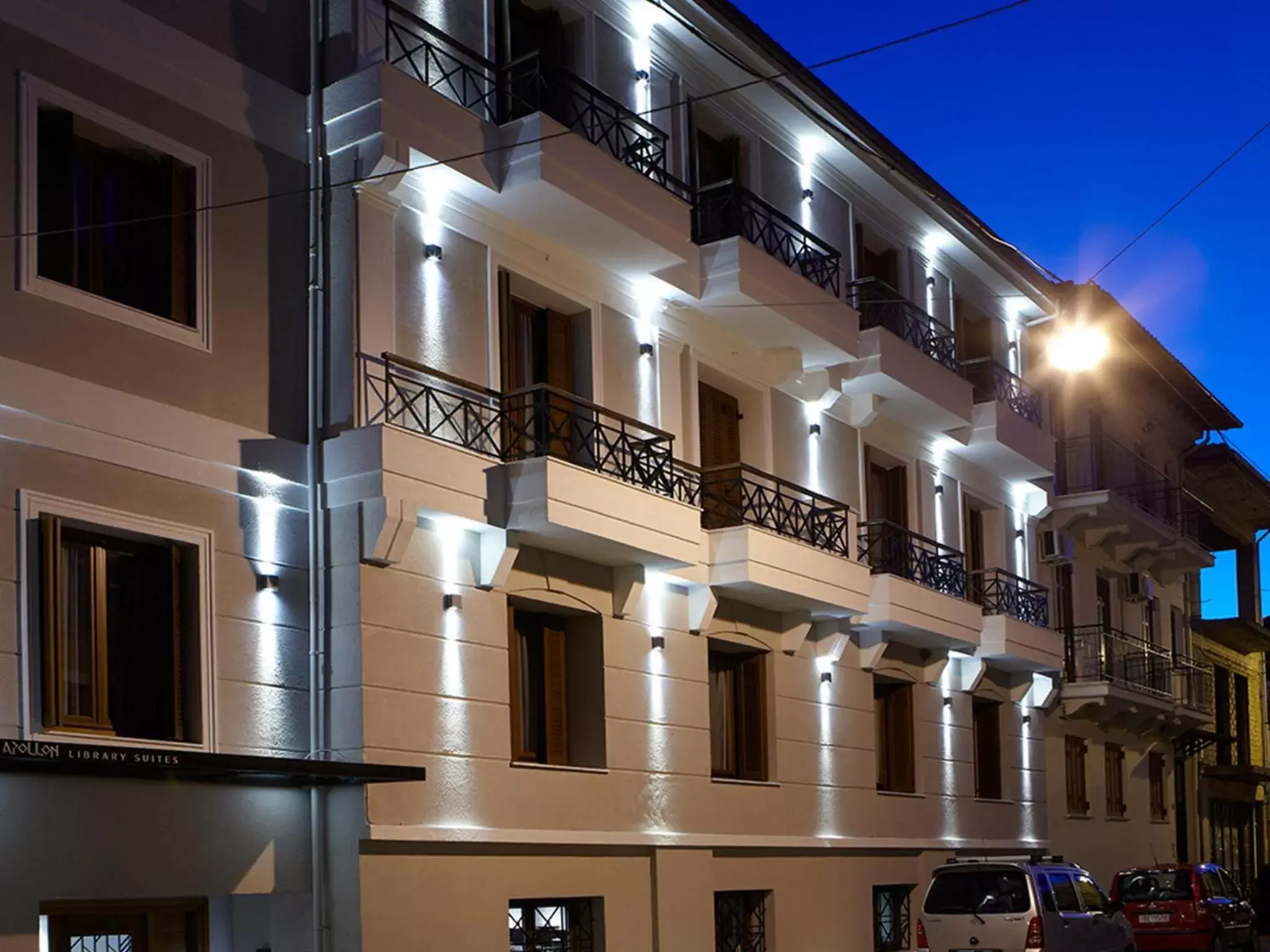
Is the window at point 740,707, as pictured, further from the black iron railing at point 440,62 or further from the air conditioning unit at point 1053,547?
the air conditioning unit at point 1053,547

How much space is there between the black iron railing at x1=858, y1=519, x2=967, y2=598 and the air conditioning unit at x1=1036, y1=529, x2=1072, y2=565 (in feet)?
16.6

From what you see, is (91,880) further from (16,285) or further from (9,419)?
(16,285)

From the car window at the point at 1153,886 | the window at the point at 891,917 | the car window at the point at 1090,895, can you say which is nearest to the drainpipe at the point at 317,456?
the car window at the point at 1090,895

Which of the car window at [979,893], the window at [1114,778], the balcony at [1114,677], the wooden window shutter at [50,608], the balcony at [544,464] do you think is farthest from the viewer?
the window at [1114,778]

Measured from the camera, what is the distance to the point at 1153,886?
2595 cm

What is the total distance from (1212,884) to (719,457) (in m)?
10.6

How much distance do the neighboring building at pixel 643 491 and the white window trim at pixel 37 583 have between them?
140 cm

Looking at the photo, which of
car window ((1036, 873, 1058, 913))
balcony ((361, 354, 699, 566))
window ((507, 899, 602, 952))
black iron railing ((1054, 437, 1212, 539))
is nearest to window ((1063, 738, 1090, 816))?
black iron railing ((1054, 437, 1212, 539))

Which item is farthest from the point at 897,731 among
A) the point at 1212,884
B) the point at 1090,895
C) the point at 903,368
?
the point at 903,368

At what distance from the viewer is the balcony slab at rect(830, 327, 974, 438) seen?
2388 cm

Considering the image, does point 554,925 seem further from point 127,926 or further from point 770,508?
point 770,508

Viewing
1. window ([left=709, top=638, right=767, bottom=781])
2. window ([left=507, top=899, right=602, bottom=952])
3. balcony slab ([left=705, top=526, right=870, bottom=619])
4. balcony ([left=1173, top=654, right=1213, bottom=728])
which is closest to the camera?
window ([left=507, top=899, right=602, bottom=952])

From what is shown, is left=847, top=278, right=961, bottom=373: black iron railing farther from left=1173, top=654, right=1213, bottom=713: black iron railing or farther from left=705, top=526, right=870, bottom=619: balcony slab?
left=1173, top=654, right=1213, bottom=713: black iron railing

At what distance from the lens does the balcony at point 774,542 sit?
66.9 ft
